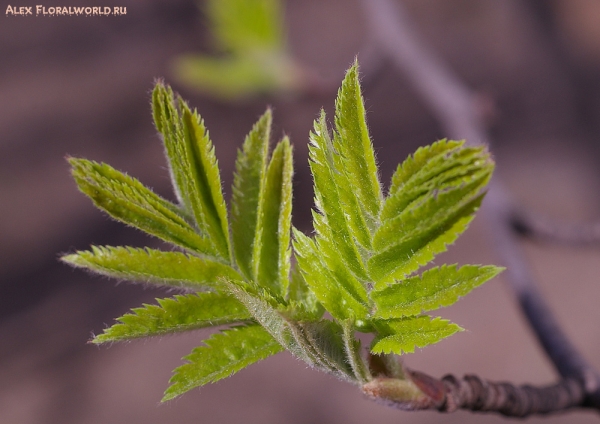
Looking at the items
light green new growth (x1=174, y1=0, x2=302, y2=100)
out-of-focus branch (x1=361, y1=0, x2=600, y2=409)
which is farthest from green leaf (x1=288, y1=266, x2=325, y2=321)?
light green new growth (x1=174, y1=0, x2=302, y2=100)

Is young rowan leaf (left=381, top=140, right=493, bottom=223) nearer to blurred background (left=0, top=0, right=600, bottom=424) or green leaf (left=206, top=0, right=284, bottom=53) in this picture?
green leaf (left=206, top=0, right=284, bottom=53)

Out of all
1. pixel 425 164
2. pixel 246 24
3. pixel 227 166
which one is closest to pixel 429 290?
pixel 425 164

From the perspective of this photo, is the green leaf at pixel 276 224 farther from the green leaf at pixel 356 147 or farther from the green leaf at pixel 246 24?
the green leaf at pixel 246 24

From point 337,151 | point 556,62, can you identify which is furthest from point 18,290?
point 556,62

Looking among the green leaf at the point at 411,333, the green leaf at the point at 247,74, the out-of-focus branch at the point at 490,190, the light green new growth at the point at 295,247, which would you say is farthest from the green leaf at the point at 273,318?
the green leaf at the point at 247,74

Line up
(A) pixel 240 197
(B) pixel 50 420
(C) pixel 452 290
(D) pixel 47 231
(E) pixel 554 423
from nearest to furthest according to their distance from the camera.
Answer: (C) pixel 452 290, (A) pixel 240 197, (E) pixel 554 423, (B) pixel 50 420, (D) pixel 47 231

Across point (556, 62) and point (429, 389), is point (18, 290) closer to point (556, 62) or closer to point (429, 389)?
point (429, 389)
